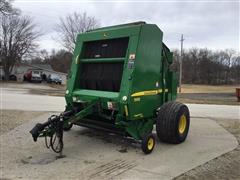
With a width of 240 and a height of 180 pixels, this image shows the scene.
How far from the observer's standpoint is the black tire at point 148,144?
653cm

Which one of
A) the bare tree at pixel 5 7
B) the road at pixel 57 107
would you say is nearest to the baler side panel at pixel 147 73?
the road at pixel 57 107

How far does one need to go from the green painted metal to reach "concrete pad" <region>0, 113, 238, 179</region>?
55 cm

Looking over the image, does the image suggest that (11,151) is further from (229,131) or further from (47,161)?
(229,131)

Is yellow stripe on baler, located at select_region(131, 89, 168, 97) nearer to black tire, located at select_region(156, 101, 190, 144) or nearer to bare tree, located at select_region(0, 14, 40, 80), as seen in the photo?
black tire, located at select_region(156, 101, 190, 144)

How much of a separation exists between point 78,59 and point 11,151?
2537 millimetres

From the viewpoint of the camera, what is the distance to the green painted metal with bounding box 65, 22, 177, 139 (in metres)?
6.76

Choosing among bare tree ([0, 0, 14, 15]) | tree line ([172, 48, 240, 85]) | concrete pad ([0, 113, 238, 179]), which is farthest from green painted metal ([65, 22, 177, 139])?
tree line ([172, 48, 240, 85])

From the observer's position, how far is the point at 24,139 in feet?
25.6

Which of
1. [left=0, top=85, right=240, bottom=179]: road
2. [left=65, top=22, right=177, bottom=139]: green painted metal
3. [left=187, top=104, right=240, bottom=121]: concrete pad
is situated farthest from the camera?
[left=187, top=104, right=240, bottom=121]: concrete pad

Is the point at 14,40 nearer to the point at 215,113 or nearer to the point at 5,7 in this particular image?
the point at 5,7

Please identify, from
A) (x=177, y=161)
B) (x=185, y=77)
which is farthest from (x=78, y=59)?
(x=185, y=77)

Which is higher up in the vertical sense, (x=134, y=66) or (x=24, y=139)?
(x=134, y=66)

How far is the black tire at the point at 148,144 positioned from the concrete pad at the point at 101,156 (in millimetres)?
108

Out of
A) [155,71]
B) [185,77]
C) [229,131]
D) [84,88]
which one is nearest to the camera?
[155,71]
